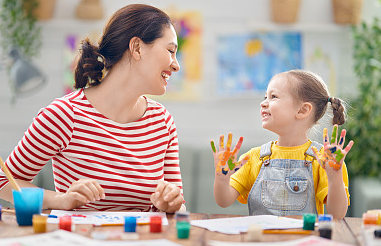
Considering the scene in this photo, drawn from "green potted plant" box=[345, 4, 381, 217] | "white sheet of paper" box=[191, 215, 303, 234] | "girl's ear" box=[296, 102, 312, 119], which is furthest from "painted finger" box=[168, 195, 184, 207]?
"green potted plant" box=[345, 4, 381, 217]

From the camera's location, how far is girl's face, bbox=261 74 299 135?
5.49ft

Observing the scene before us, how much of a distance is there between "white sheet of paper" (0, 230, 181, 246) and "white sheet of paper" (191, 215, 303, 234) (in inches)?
7.5

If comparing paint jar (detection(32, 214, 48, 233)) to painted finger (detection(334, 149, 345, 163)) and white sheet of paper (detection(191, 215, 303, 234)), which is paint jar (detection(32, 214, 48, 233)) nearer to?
white sheet of paper (detection(191, 215, 303, 234))

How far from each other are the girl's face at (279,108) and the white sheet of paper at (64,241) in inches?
27.8

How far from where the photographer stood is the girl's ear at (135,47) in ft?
5.68

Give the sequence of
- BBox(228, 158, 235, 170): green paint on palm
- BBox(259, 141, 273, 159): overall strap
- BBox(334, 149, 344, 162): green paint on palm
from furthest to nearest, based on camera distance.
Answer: BBox(259, 141, 273, 159): overall strap → BBox(228, 158, 235, 170): green paint on palm → BBox(334, 149, 344, 162): green paint on palm

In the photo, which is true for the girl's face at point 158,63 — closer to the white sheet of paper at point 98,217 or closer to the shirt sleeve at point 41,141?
the shirt sleeve at point 41,141

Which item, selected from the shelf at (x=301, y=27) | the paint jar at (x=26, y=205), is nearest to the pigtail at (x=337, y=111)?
the paint jar at (x=26, y=205)

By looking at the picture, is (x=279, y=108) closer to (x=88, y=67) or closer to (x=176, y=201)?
(x=176, y=201)

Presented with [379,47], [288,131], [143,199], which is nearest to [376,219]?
[288,131]

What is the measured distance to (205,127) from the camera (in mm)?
3920

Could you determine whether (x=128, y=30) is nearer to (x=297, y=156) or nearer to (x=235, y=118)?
(x=297, y=156)

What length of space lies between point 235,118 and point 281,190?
7.55 ft

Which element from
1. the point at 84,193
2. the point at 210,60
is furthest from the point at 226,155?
the point at 210,60
